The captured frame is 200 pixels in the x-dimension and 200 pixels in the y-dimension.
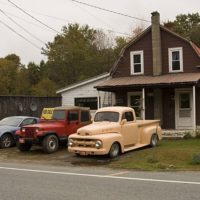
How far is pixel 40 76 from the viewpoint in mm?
82188

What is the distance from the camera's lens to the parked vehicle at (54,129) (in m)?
20.9

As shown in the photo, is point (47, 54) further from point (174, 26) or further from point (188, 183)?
point (188, 183)

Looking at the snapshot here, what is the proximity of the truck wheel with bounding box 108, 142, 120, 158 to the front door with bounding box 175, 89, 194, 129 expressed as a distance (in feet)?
36.4

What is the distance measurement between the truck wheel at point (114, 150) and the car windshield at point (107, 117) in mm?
1221

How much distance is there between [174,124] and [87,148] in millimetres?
12380

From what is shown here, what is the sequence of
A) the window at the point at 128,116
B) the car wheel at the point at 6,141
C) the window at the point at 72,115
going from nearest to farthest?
1. the window at the point at 128,116
2. the window at the point at 72,115
3. the car wheel at the point at 6,141

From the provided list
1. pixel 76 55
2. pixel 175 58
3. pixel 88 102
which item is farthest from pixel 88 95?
pixel 76 55

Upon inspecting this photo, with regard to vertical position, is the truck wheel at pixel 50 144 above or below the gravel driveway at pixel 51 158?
above

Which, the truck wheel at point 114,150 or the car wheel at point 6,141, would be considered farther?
the car wheel at point 6,141

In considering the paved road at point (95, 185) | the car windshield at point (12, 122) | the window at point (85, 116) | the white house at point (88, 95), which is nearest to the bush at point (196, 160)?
the paved road at point (95, 185)

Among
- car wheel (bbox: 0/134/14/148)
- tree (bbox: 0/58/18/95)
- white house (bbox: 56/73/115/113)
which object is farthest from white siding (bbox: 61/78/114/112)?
tree (bbox: 0/58/18/95)

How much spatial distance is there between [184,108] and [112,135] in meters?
11.8

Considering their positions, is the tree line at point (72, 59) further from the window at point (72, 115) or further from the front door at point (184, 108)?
the window at point (72, 115)

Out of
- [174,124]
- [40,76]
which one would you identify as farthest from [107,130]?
[40,76]
